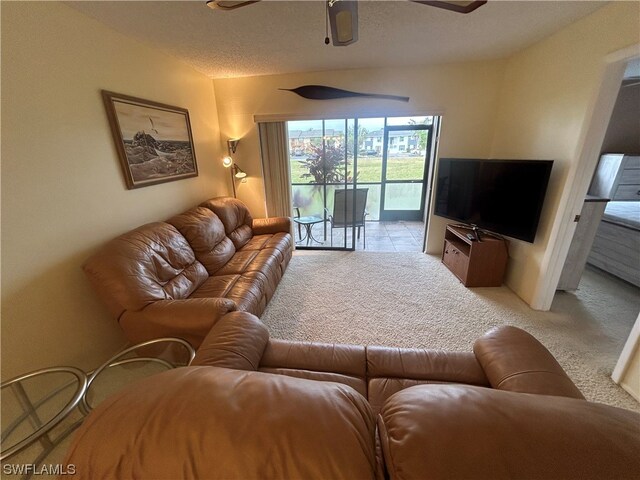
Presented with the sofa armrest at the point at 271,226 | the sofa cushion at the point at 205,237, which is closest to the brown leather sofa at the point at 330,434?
the sofa cushion at the point at 205,237

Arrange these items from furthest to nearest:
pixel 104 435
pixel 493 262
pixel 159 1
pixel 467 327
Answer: pixel 493 262 → pixel 467 327 → pixel 159 1 → pixel 104 435

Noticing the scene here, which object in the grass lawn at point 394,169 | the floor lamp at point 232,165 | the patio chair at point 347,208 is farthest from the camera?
the grass lawn at point 394,169

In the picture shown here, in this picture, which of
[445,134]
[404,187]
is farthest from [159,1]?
[404,187]

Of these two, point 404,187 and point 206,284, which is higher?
point 404,187

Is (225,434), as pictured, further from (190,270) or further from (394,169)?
(394,169)

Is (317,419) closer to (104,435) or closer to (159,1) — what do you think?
(104,435)

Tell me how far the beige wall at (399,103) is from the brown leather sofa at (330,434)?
3355 mm

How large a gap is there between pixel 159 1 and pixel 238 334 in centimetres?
→ 220

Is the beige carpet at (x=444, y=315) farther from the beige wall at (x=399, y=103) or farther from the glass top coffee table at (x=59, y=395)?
the beige wall at (x=399, y=103)

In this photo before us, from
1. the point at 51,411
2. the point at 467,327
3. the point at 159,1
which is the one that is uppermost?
the point at 159,1

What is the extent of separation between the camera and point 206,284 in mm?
2264

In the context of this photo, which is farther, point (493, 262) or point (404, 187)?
point (404, 187)

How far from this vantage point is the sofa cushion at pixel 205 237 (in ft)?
8.08

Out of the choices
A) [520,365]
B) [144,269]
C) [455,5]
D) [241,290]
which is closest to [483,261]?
[520,365]
